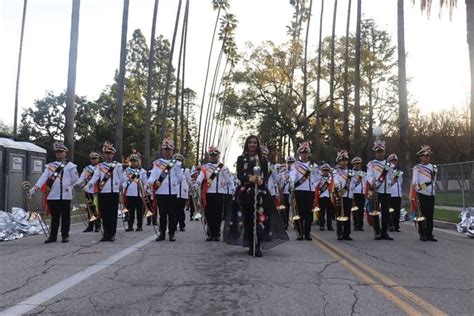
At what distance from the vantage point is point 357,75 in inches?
1201

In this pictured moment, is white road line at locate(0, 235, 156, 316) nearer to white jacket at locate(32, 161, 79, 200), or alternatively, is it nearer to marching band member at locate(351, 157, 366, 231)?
white jacket at locate(32, 161, 79, 200)

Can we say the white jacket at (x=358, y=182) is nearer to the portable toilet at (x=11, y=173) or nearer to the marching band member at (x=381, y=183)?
the marching band member at (x=381, y=183)

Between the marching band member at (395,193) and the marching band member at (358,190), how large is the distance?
83cm

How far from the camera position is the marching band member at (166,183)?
11.4 metres

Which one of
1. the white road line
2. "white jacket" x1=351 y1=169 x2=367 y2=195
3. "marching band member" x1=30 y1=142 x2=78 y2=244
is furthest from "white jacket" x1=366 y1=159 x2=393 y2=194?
"marching band member" x1=30 y1=142 x2=78 y2=244

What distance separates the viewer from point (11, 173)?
57.0ft

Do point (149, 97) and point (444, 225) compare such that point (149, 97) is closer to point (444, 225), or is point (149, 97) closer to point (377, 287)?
point (444, 225)

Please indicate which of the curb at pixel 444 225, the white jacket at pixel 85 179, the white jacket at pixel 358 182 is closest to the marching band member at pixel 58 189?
the white jacket at pixel 85 179

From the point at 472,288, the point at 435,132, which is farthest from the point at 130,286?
the point at 435,132

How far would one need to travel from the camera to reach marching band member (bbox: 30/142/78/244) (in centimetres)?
1127

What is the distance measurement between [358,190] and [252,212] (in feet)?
21.2

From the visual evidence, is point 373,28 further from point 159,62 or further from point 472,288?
point 472,288

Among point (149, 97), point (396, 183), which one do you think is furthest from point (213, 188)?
point (149, 97)

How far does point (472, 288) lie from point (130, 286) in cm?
418
